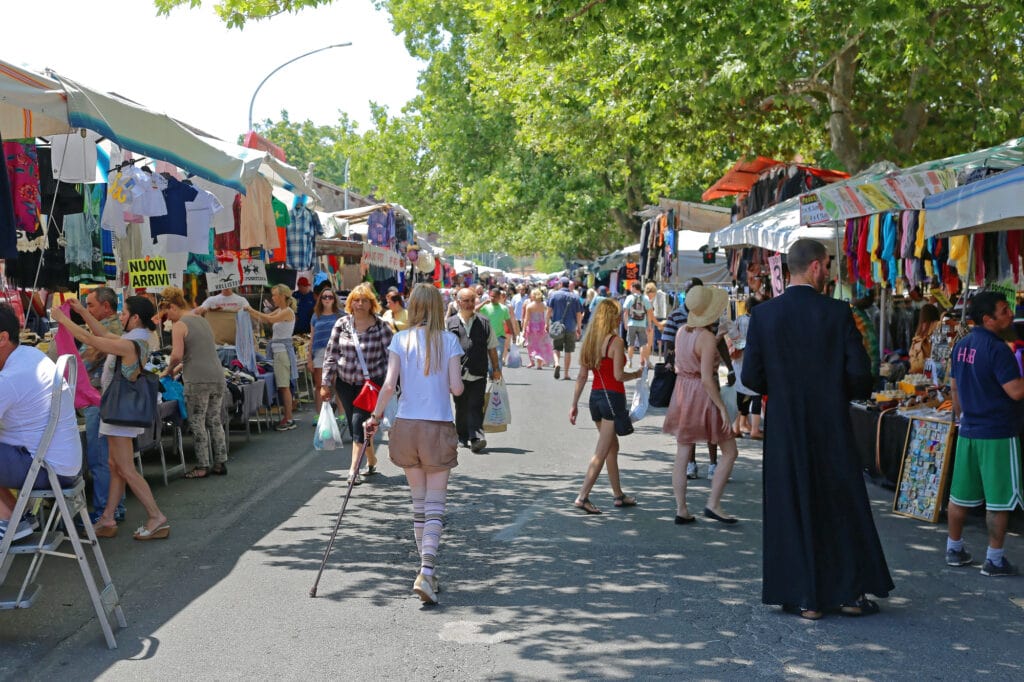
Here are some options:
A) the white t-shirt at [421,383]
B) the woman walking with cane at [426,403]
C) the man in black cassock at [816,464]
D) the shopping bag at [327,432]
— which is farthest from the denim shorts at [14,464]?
the man in black cassock at [816,464]

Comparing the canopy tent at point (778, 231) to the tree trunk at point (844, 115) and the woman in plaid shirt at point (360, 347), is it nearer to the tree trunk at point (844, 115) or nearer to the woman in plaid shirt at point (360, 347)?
the tree trunk at point (844, 115)

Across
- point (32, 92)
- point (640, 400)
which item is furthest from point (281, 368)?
point (32, 92)

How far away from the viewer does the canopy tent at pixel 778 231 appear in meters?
12.7

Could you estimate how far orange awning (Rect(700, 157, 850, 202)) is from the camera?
15.8m

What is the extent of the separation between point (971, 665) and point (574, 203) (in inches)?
1404

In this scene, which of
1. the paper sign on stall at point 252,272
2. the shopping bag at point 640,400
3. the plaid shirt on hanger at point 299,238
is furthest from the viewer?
the plaid shirt on hanger at point 299,238

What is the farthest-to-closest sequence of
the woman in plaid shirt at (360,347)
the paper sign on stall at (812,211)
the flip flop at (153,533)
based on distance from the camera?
the paper sign on stall at (812,211)
the woman in plaid shirt at (360,347)
the flip flop at (153,533)

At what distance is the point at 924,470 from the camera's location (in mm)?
9109

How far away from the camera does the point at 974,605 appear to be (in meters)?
6.45

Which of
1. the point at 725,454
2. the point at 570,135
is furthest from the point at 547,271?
the point at 725,454

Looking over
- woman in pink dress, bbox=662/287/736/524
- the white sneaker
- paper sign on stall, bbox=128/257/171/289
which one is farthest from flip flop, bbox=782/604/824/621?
paper sign on stall, bbox=128/257/171/289

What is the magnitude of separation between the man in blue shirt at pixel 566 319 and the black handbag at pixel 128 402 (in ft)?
49.1

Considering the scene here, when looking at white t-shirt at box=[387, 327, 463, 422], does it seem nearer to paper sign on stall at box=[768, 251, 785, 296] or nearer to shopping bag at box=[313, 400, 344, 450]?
shopping bag at box=[313, 400, 344, 450]

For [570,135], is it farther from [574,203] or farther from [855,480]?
[855,480]
